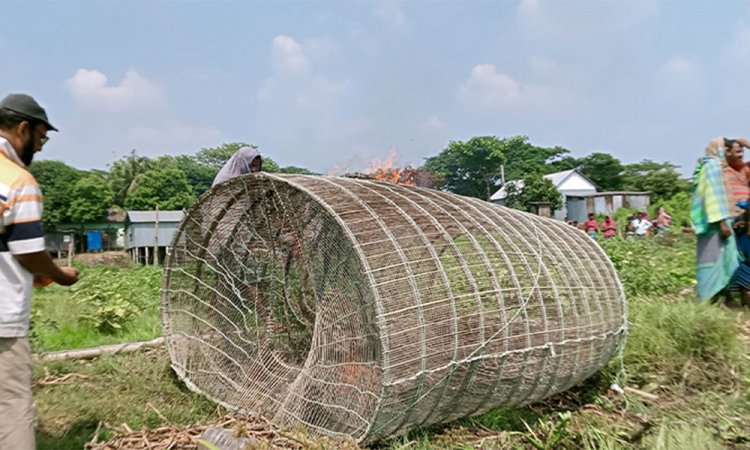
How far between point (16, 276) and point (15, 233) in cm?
19

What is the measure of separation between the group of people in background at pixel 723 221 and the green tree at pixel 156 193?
123ft

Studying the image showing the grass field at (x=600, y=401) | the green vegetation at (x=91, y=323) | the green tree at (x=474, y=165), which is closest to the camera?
the grass field at (x=600, y=401)

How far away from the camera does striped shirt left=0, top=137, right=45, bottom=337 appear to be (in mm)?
Result: 2316

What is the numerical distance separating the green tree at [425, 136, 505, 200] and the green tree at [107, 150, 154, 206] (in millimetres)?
24165

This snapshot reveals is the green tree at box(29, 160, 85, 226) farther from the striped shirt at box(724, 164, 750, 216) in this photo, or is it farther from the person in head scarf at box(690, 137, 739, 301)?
the striped shirt at box(724, 164, 750, 216)

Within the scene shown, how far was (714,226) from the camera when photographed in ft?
17.3

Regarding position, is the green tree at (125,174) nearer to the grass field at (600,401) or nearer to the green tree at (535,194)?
the green tree at (535,194)

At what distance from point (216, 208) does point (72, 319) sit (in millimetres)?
3726

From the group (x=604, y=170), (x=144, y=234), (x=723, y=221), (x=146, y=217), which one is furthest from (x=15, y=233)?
(x=604, y=170)

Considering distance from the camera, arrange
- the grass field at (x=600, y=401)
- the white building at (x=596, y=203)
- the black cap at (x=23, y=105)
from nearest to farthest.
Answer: the black cap at (x=23, y=105), the grass field at (x=600, y=401), the white building at (x=596, y=203)

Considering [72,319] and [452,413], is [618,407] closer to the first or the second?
[452,413]

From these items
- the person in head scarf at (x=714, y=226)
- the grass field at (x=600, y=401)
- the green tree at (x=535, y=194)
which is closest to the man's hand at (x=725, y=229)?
the person in head scarf at (x=714, y=226)

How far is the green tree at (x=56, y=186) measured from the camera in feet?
116

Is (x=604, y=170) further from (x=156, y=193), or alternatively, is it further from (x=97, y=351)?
(x=97, y=351)
